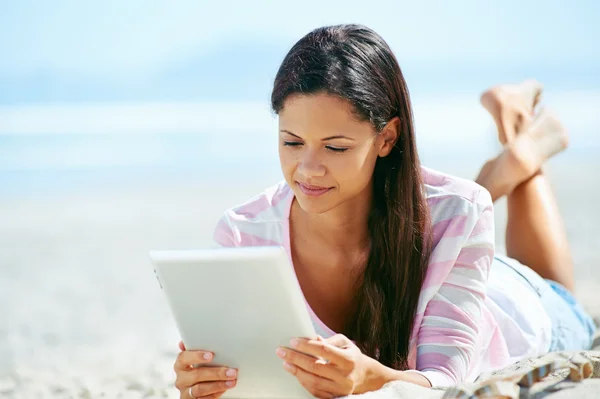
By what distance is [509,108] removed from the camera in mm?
4309

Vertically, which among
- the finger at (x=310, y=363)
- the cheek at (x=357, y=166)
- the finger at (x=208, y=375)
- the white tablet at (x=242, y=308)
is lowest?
the finger at (x=208, y=375)

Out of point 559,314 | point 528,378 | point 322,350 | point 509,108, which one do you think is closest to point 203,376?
point 322,350

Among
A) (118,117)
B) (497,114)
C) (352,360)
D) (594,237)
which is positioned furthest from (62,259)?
(118,117)

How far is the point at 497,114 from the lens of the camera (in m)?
4.29

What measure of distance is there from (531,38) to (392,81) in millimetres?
16780

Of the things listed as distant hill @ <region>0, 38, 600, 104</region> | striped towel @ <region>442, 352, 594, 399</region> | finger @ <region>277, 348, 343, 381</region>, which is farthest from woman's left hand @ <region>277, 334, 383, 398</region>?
distant hill @ <region>0, 38, 600, 104</region>

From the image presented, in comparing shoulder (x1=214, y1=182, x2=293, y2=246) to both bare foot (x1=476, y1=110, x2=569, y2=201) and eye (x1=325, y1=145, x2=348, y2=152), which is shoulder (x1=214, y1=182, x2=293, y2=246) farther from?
bare foot (x1=476, y1=110, x2=569, y2=201)

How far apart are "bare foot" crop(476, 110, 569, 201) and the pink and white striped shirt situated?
107cm

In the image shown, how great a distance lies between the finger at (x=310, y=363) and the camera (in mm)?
2102

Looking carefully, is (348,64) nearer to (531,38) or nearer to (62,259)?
(62,259)

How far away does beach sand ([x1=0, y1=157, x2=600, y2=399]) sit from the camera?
3920 mm

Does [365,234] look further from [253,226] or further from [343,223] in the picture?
[253,226]

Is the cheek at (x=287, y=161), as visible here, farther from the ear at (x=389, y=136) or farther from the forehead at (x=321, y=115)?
the ear at (x=389, y=136)

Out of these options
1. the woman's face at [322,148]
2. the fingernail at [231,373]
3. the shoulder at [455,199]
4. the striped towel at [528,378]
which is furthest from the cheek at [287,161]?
the striped towel at [528,378]
